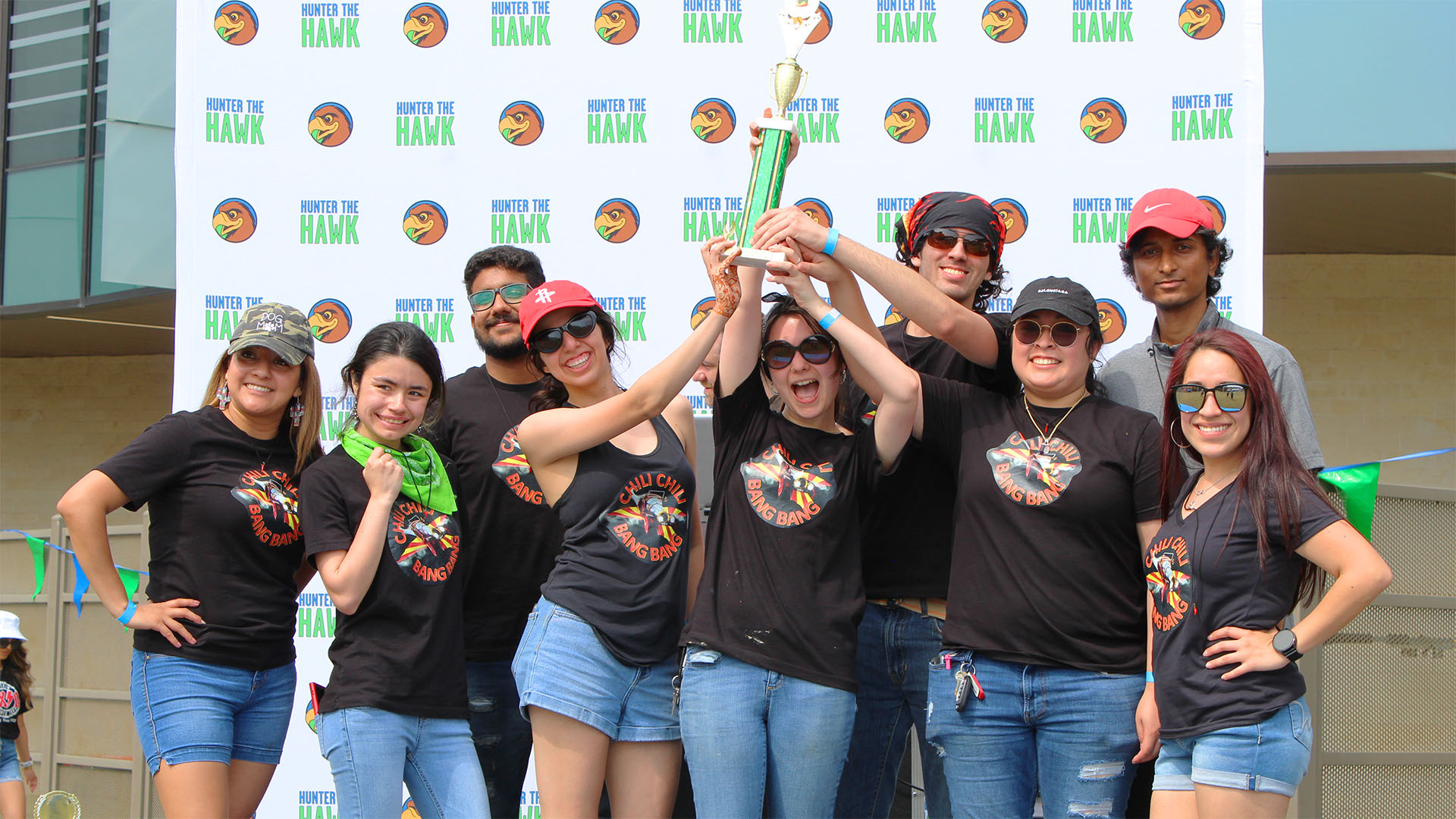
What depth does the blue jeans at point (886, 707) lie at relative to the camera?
97.0 inches

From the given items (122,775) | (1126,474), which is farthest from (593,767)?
(122,775)

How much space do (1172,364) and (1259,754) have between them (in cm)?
80

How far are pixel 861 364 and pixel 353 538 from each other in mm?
1154

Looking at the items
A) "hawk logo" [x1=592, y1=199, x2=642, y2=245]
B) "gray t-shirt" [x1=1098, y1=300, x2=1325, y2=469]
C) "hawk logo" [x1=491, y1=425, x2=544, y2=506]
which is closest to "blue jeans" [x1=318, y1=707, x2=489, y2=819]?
"hawk logo" [x1=491, y1=425, x2=544, y2=506]

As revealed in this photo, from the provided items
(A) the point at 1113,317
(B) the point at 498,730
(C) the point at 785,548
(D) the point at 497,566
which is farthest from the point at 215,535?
(A) the point at 1113,317

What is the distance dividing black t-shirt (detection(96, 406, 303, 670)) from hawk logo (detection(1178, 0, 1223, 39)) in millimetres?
3564

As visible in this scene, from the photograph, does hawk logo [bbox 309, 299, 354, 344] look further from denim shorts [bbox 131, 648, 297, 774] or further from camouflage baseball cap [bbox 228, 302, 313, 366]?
denim shorts [bbox 131, 648, 297, 774]

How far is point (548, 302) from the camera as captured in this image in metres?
2.49

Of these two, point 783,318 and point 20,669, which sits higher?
point 783,318

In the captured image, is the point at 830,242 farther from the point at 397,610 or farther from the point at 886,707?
the point at 397,610

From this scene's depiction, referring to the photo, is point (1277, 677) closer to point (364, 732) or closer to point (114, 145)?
point (364, 732)

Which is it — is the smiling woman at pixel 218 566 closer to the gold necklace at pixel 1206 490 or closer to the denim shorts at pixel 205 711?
the denim shorts at pixel 205 711

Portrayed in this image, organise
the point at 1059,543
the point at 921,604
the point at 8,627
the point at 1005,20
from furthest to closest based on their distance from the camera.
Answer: the point at 8,627 < the point at 1005,20 < the point at 921,604 < the point at 1059,543

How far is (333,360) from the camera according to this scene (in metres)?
4.48
